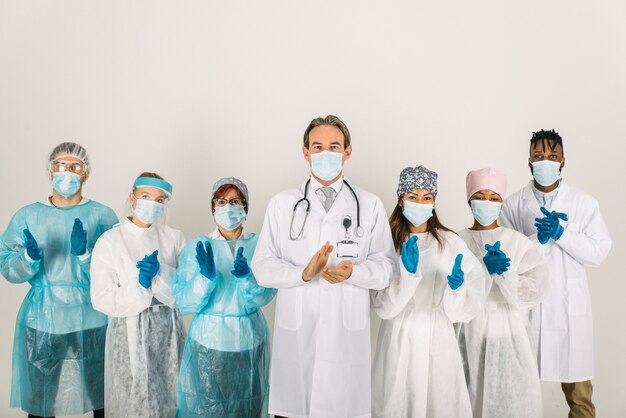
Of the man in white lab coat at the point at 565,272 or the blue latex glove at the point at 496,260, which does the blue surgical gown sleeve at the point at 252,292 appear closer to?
the blue latex glove at the point at 496,260

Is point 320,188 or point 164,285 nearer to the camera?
point 320,188

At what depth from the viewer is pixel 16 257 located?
385 centimetres

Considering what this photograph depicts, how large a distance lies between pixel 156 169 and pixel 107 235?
5.96 ft

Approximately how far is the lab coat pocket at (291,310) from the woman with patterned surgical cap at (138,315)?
752mm

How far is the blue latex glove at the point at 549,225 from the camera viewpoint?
3941mm

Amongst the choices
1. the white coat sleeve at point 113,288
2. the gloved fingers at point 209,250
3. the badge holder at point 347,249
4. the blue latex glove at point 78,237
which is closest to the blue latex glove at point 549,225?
the badge holder at point 347,249

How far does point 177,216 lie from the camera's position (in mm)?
5527

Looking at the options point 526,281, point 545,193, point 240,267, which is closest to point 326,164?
point 240,267

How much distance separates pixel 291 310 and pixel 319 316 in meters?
0.16

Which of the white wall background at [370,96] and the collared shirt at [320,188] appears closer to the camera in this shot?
the collared shirt at [320,188]

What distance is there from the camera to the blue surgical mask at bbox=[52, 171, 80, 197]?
398 centimetres

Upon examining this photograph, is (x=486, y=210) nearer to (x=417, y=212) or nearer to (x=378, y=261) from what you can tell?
(x=417, y=212)

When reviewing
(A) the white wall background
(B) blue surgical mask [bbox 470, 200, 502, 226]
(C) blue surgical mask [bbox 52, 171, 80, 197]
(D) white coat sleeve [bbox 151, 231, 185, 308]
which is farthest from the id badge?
(A) the white wall background

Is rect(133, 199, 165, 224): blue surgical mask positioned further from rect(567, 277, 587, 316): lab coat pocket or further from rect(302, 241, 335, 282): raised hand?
rect(567, 277, 587, 316): lab coat pocket
